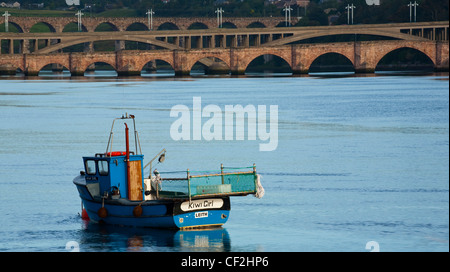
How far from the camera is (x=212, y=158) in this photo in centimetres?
4806

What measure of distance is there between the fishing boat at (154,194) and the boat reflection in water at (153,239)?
0.27 metres

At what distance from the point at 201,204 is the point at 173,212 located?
93cm

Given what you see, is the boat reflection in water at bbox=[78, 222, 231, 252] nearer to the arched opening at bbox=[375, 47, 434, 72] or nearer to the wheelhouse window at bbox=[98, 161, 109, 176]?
the wheelhouse window at bbox=[98, 161, 109, 176]

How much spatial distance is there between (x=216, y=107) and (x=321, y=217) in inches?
1959

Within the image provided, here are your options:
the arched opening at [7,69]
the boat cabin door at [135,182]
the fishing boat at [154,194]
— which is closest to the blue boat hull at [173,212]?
the fishing boat at [154,194]

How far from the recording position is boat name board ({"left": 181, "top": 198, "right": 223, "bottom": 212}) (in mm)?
30016

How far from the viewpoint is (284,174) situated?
4262 cm

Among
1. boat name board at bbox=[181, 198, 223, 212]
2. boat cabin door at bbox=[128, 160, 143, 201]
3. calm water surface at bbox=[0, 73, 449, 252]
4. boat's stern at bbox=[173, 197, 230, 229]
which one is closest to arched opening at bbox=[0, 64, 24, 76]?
calm water surface at bbox=[0, 73, 449, 252]

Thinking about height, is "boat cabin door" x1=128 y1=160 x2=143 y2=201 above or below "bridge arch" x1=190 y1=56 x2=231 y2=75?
below

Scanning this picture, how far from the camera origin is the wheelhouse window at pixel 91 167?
106ft

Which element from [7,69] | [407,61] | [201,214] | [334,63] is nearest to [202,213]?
[201,214]

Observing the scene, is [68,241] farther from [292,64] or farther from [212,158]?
[292,64]

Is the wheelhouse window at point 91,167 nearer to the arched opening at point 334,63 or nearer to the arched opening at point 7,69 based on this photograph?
the arched opening at point 7,69
